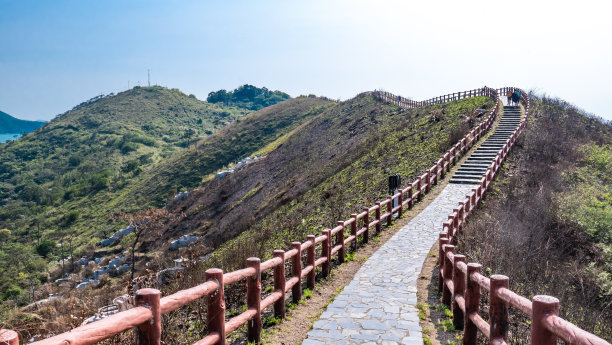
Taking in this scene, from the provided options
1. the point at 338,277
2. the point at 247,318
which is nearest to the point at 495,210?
the point at 338,277

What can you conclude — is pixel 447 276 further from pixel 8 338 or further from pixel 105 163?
pixel 105 163

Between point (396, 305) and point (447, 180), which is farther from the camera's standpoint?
point (447, 180)

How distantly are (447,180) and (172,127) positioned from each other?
120454mm

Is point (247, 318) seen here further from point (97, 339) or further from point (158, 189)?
point (158, 189)

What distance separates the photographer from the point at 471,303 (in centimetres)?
573

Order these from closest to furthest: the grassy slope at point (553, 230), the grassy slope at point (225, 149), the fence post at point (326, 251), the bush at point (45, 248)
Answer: the grassy slope at point (553, 230), the fence post at point (326, 251), the bush at point (45, 248), the grassy slope at point (225, 149)

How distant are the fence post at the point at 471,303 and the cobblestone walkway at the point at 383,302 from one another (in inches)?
28.0

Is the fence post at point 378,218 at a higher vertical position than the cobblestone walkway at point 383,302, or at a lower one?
higher

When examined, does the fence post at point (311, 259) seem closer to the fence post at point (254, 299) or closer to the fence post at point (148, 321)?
the fence post at point (254, 299)

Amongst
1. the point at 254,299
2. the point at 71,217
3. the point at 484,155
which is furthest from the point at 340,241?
the point at 71,217

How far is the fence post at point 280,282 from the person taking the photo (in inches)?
261

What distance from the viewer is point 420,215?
15.3 meters

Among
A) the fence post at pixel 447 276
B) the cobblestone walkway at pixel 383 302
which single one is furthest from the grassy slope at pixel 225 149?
the fence post at pixel 447 276

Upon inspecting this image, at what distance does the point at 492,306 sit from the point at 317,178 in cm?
2333
